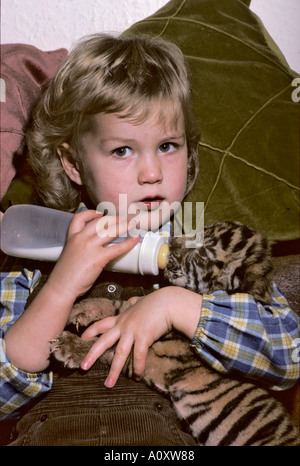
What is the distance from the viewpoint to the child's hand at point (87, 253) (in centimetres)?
66

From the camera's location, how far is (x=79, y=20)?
0.97 meters

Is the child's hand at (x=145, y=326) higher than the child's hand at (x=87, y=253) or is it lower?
lower

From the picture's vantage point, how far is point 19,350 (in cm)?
68

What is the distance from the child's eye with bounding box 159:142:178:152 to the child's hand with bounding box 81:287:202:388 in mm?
238

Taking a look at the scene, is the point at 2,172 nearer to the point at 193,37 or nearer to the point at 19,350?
the point at 19,350

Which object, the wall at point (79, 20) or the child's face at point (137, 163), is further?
the wall at point (79, 20)

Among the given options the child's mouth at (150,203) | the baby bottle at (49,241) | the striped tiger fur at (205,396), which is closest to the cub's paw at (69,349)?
the striped tiger fur at (205,396)

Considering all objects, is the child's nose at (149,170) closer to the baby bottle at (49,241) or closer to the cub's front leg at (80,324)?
the baby bottle at (49,241)

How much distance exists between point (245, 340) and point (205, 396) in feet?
0.36

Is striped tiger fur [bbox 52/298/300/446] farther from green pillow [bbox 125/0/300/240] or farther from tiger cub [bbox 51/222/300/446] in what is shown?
green pillow [bbox 125/0/300/240]

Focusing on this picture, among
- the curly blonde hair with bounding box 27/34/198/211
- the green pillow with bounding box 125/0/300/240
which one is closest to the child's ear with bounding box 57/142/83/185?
the curly blonde hair with bounding box 27/34/198/211

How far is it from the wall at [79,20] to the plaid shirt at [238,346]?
529mm

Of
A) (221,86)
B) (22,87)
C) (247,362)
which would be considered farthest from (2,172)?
(247,362)

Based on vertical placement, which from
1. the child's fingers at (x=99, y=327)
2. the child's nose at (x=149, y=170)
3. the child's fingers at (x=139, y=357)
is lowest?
the child's fingers at (x=139, y=357)
